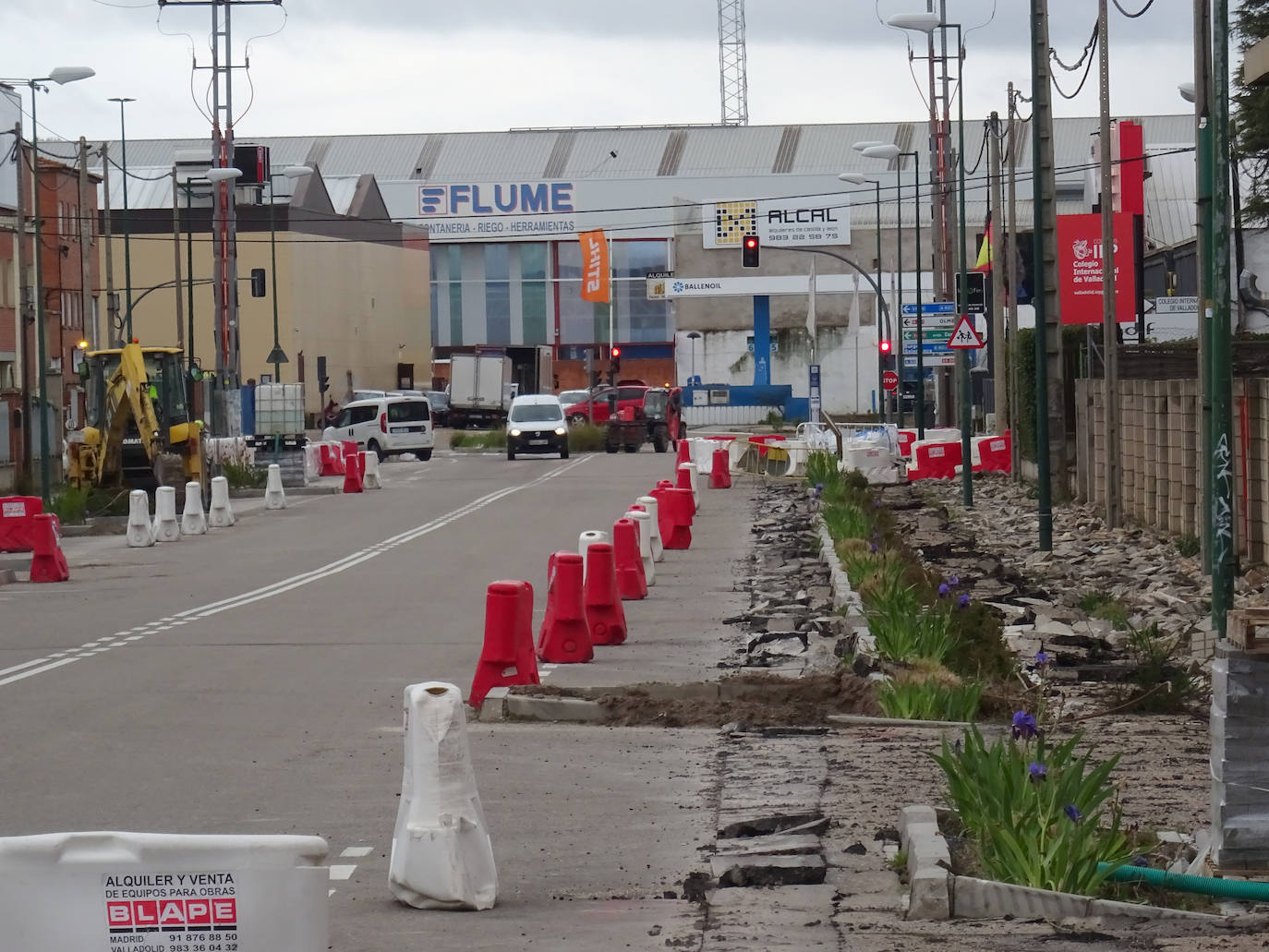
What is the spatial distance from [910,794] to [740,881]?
1876 mm

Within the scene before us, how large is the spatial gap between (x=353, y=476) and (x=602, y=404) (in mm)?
29818

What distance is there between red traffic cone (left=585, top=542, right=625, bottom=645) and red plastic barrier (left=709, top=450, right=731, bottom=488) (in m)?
26.2

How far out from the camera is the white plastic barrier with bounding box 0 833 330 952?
509 cm

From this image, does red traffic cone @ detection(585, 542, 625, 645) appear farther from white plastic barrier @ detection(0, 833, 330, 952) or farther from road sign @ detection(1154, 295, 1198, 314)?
road sign @ detection(1154, 295, 1198, 314)

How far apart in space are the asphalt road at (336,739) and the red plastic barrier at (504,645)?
0.66 metres

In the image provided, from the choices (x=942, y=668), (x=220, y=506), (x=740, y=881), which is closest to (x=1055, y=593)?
(x=942, y=668)

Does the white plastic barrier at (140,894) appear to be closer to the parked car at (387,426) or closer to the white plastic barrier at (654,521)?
the white plastic barrier at (654,521)

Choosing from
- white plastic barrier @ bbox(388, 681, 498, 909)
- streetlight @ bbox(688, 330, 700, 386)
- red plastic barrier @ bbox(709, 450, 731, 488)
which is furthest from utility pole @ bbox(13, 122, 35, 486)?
streetlight @ bbox(688, 330, 700, 386)

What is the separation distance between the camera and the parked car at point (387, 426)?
201 feet

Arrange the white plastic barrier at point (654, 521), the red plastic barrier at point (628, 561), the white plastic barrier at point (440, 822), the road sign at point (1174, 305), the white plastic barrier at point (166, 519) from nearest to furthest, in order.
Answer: the white plastic barrier at point (440, 822), the red plastic barrier at point (628, 561), the white plastic barrier at point (654, 521), the white plastic barrier at point (166, 519), the road sign at point (1174, 305)

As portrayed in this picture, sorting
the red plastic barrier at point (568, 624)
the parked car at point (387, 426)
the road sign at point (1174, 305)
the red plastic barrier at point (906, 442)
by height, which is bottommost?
the red plastic barrier at point (568, 624)

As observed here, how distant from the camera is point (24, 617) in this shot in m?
19.1

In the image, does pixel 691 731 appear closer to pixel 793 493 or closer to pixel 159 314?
pixel 793 493

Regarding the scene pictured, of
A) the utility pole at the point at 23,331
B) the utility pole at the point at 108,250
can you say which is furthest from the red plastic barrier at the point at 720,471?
the utility pole at the point at 108,250
